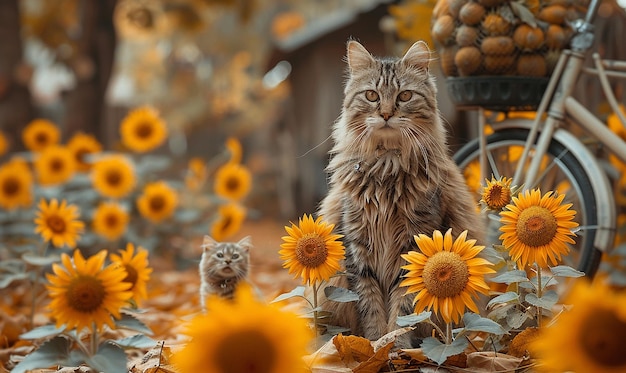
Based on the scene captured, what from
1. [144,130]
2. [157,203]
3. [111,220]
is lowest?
[111,220]

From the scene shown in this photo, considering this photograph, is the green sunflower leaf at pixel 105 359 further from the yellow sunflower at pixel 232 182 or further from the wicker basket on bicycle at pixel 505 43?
the yellow sunflower at pixel 232 182

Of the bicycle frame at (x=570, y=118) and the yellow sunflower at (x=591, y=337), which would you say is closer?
the yellow sunflower at (x=591, y=337)

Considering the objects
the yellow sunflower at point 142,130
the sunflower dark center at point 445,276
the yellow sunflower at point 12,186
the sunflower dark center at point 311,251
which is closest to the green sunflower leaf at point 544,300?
the sunflower dark center at point 445,276

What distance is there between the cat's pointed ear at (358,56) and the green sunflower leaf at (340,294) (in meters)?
0.82

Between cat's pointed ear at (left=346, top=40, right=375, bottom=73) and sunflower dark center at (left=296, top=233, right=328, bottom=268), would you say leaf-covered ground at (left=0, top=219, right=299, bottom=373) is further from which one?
cat's pointed ear at (left=346, top=40, right=375, bottom=73)

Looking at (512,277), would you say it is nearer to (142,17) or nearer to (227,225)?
(227,225)

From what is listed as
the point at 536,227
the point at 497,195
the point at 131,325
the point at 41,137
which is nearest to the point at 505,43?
the point at 497,195

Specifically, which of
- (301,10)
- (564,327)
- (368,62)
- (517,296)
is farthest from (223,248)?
(301,10)

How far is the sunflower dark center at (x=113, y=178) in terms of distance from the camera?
4582mm

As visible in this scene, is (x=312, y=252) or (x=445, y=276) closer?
(x=445, y=276)

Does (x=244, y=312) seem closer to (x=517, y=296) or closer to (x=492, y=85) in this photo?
(x=517, y=296)

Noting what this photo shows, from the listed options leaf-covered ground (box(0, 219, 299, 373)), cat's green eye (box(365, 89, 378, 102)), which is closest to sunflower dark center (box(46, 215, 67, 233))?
leaf-covered ground (box(0, 219, 299, 373))

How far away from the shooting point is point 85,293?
71.7 inches

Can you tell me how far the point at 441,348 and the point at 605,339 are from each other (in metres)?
→ 0.67
